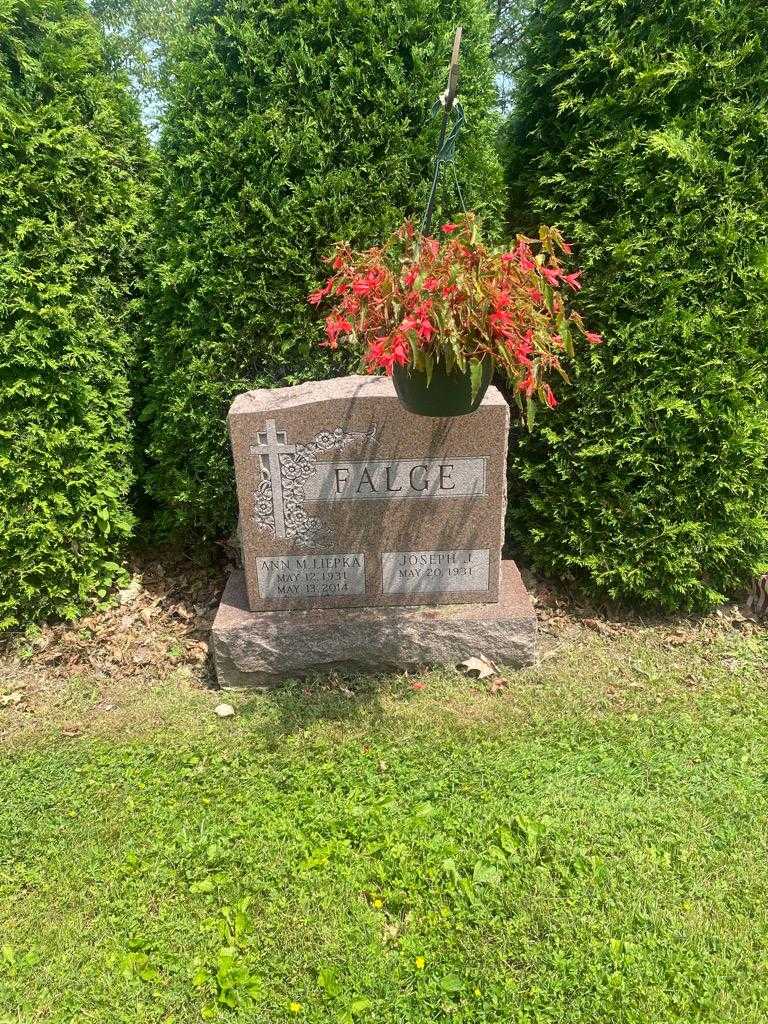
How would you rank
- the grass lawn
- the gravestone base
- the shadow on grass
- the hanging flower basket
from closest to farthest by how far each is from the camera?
the grass lawn, the hanging flower basket, the shadow on grass, the gravestone base

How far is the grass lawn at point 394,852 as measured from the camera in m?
2.19

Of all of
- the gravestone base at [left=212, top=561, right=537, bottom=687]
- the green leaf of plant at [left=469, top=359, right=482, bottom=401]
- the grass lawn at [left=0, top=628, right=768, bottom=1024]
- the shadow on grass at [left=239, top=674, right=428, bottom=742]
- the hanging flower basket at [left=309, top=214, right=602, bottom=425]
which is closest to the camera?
the grass lawn at [left=0, top=628, right=768, bottom=1024]

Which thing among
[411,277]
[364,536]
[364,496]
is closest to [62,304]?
[364,496]

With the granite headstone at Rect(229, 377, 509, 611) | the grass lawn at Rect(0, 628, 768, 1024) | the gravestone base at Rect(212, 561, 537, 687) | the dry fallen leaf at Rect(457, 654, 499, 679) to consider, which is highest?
the granite headstone at Rect(229, 377, 509, 611)

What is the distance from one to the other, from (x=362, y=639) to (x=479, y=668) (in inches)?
23.7

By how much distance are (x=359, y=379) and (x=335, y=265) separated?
0.60 m

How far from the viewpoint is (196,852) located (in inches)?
104

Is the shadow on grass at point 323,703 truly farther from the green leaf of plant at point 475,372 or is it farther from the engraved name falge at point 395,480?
the green leaf of plant at point 475,372

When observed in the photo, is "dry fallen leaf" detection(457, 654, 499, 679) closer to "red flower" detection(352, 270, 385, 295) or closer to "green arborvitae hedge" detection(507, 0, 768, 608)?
"green arborvitae hedge" detection(507, 0, 768, 608)

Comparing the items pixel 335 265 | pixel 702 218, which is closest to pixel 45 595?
pixel 335 265

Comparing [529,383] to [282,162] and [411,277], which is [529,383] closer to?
[411,277]

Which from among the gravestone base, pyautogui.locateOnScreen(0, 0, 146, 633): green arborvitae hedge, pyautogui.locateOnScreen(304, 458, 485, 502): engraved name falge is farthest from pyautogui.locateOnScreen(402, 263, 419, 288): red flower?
pyautogui.locateOnScreen(0, 0, 146, 633): green arborvitae hedge

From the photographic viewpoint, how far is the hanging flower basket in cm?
240

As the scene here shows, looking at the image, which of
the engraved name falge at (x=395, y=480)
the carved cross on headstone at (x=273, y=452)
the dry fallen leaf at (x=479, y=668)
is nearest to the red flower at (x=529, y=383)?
the engraved name falge at (x=395, y=480)
